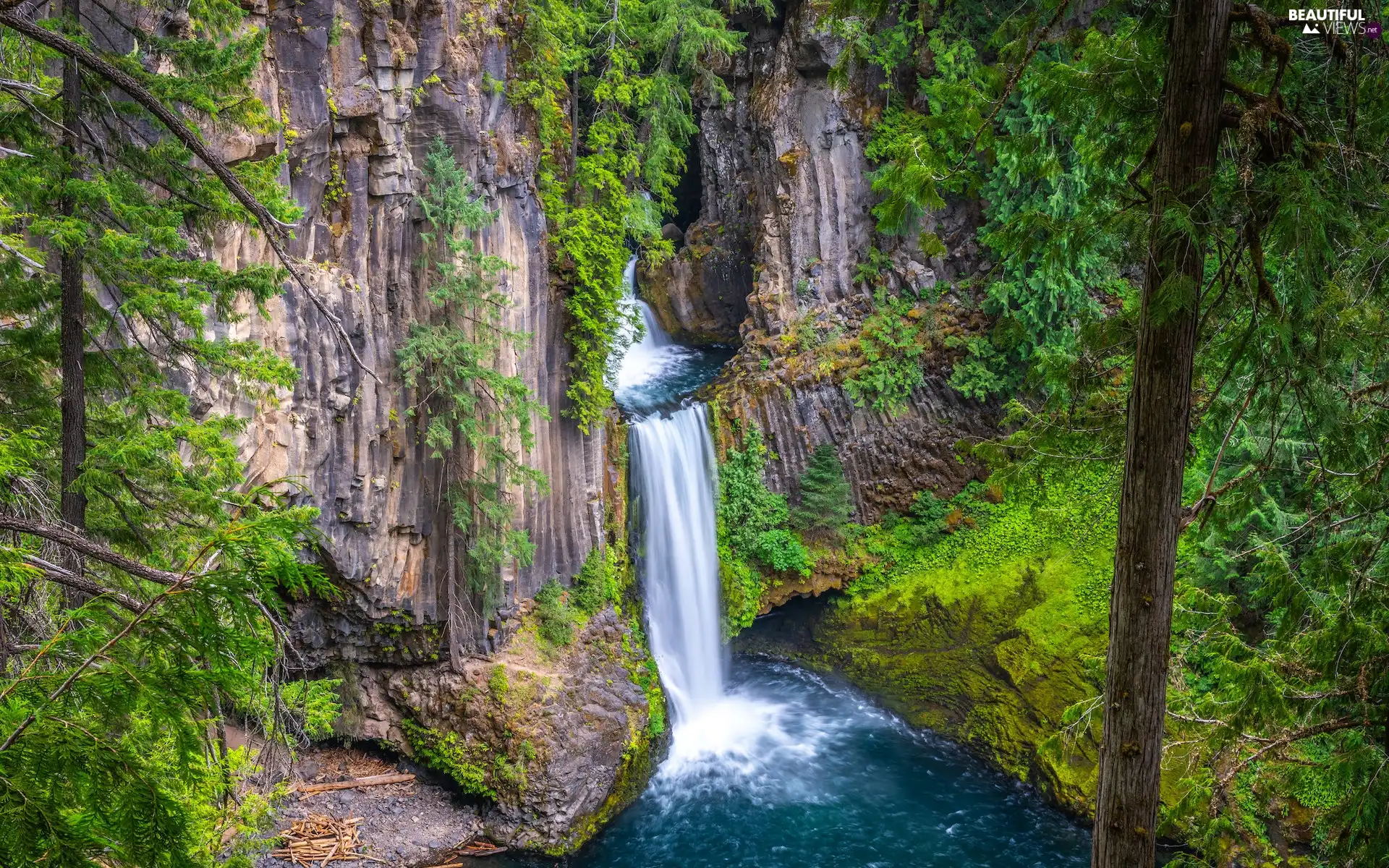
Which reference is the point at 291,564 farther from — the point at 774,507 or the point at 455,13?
the point at 774,507

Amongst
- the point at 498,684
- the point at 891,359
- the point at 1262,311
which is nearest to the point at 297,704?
the point at 498,684

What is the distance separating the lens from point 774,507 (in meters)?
16.9

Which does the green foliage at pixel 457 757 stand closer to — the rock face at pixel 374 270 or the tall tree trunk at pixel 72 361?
the rock face at pixel 374 270

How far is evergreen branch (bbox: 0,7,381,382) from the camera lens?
305cm

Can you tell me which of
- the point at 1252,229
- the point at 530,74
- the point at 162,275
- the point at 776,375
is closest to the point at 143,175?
the point at 162,275

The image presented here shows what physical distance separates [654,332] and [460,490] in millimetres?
10548

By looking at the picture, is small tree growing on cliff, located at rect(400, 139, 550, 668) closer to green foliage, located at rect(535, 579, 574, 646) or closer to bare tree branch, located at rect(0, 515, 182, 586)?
green foliage, located at rect(535, 579, 574, 646)

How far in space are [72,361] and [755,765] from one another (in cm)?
1181

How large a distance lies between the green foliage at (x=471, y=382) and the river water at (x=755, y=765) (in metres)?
3.71

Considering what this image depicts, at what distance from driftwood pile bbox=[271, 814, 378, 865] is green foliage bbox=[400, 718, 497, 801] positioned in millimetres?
1357

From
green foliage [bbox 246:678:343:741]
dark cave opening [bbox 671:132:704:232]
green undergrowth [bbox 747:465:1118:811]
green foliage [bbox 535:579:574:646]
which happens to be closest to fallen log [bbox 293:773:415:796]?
green foliage [bbox 246:678:343:741]

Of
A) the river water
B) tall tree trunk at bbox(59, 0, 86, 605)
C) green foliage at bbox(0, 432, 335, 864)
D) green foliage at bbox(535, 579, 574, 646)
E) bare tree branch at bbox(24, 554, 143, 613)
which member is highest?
tall tree trunk at bbox(59, 0, 86, 605)

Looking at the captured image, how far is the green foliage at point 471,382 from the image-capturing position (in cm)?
1106

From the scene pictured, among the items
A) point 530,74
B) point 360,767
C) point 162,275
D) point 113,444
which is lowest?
point 360,767
